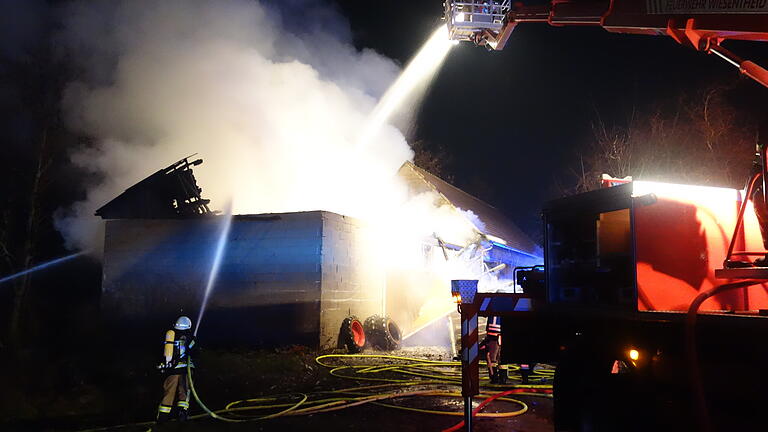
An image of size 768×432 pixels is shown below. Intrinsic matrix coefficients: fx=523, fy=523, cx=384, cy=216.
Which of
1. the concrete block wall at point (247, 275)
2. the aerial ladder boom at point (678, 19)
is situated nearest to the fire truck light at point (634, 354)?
the aerial ladder boom at point (678, 19)

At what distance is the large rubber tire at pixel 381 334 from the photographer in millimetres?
13805

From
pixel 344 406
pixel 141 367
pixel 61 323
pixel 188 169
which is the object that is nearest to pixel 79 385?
pixel 141 367

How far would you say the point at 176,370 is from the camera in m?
6.82

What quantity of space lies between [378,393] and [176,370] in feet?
10.4

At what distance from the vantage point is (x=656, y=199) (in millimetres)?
3953

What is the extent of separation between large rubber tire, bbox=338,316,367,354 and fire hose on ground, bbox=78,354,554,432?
5.69ft

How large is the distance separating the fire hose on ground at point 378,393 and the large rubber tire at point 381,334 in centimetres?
240

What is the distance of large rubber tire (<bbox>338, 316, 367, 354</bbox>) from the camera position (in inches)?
517

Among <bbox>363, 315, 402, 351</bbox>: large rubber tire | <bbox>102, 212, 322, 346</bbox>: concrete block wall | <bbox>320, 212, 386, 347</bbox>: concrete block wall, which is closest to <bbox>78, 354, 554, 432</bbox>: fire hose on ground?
<bbox>320, 212, 386, 347</bbox>: concrete block wall

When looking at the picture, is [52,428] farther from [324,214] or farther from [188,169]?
[188,169]

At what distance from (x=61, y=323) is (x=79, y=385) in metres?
12.0

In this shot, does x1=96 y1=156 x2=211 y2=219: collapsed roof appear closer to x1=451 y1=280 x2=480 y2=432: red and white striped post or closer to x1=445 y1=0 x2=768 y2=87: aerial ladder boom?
x1=445 y1=0 x2=768 y2=87: aerial ladder boom

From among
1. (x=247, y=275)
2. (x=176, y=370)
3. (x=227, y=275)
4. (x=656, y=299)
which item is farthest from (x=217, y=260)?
(x=656, y=299)

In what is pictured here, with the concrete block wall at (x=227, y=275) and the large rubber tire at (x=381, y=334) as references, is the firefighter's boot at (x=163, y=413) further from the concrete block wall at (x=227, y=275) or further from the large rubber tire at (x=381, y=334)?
the large rubber tire at (x=381, y=334)
